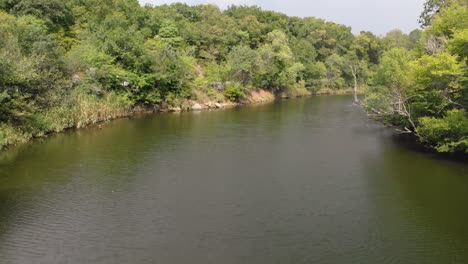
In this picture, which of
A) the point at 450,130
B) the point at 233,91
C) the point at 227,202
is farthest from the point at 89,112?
the point at 450,130

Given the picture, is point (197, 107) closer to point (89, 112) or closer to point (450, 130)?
point (89, 112)

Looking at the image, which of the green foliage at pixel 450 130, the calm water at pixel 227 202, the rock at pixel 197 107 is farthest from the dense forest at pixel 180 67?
the calm water at pixel 227 202

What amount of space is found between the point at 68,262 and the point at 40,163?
11.7m

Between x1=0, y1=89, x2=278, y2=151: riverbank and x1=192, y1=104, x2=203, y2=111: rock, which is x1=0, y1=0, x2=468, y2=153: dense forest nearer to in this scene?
x1=0, y1=89, x2=278, y2=151: riverbank

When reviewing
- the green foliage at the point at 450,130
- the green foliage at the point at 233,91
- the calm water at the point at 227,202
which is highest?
the green foliage at the point at 233,91

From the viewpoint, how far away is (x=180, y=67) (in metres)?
47.0

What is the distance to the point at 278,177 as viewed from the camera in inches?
829

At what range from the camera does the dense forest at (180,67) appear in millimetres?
25453

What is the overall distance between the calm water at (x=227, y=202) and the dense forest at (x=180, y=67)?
8.94 feet

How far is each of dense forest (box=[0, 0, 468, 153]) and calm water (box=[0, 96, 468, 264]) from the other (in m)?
2.72

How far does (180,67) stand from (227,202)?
31677mm

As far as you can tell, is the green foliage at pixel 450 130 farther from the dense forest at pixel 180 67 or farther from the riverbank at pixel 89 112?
the riverbank at pixel 89 112

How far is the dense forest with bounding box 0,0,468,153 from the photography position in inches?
1002

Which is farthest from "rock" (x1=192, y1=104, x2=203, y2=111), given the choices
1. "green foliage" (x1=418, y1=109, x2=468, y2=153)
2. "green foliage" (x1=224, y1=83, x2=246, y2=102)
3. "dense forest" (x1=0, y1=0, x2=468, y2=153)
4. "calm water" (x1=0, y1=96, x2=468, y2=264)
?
"green foliage" (x1=418, y1=109, x2=468, y2=153)
